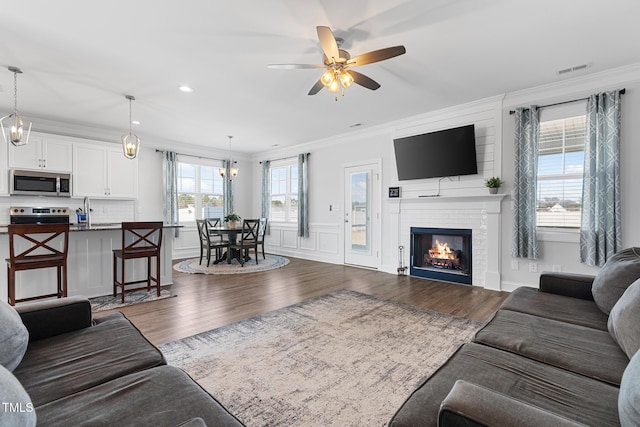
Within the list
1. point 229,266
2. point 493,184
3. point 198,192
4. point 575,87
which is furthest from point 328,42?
point 198,192

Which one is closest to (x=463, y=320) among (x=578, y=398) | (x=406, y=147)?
(x=578, y=398)

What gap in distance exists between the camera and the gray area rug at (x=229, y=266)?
5715 mm

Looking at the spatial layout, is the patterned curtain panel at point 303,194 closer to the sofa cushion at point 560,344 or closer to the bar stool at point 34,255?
the bar stool at point 34,255

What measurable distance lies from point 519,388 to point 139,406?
4.55 feet

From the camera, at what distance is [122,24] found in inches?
108

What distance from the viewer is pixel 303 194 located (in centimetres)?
738

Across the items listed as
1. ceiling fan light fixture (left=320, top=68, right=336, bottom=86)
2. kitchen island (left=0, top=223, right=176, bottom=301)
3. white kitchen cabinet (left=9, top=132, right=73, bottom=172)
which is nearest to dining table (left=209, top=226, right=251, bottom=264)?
kitchen island (left=0, top=223, right=176, bottom=301)

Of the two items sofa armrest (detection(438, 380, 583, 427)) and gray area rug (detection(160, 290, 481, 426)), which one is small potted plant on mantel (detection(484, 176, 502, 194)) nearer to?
gray area rug (detection(160, 290, 481, 426))

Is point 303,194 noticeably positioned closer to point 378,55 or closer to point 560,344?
point 378,55

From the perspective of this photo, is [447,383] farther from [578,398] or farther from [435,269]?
[435,269]

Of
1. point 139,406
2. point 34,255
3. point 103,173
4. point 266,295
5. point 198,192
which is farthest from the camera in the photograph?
point 198,192

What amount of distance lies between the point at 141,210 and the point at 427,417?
24.0ft

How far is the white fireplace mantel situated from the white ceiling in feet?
5.00

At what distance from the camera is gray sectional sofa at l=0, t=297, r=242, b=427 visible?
979 mm
